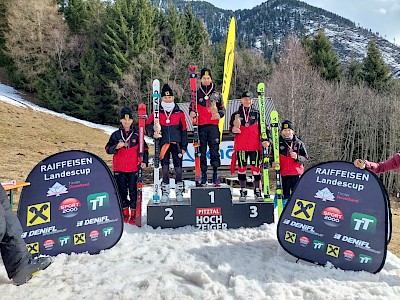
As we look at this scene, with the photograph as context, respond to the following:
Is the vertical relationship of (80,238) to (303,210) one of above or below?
below

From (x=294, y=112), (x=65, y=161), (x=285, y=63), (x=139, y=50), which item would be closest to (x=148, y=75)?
(x=139, y=50)

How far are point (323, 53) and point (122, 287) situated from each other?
3330 centimetres

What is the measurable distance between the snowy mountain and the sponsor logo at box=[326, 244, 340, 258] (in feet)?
417

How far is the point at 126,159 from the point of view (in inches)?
219

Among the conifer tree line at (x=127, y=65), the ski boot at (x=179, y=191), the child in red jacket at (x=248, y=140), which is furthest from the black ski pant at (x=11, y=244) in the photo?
the conifer tree line at (x=127, y=65)

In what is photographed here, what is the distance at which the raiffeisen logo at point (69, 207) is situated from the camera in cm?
420

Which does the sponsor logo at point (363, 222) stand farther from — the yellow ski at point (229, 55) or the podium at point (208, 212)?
the yellow ski at point (229, 55)

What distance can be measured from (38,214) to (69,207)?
0.37 meters

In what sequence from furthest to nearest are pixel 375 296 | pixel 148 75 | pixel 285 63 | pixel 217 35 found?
pixel 217 35 < pixel 148 75 < pixel 285 63 < pixel 375 296

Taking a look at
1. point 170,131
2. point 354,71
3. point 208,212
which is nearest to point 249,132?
point 170,131

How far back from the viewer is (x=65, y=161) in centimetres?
438

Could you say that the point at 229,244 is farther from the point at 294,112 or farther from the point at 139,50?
the point at 139,50

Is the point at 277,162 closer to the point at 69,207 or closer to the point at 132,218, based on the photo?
the point at 132,218

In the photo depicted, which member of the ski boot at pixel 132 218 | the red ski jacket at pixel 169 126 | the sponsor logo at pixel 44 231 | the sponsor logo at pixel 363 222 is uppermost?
the red ski jacket at pixel 169 126
